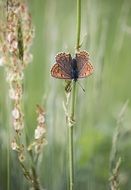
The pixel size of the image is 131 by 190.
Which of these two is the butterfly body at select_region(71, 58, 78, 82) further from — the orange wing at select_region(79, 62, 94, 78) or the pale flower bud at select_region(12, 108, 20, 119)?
the pale flower bud at select_region(12, 108, 20, 119)

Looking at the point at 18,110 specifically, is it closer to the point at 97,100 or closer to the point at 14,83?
the point at 14,83

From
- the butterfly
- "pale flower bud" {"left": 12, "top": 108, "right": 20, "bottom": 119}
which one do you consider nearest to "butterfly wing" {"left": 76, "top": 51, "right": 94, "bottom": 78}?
the butterfly

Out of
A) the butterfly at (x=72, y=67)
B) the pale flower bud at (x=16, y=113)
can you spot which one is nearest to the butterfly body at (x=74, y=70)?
the butterfly at (x=72, y=67)

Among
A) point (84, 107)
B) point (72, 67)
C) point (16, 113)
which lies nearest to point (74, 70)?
point (72, 67)

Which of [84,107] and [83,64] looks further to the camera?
[84,107]

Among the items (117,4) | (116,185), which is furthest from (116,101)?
(116,185)

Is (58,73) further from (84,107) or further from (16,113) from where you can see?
(84,107)
